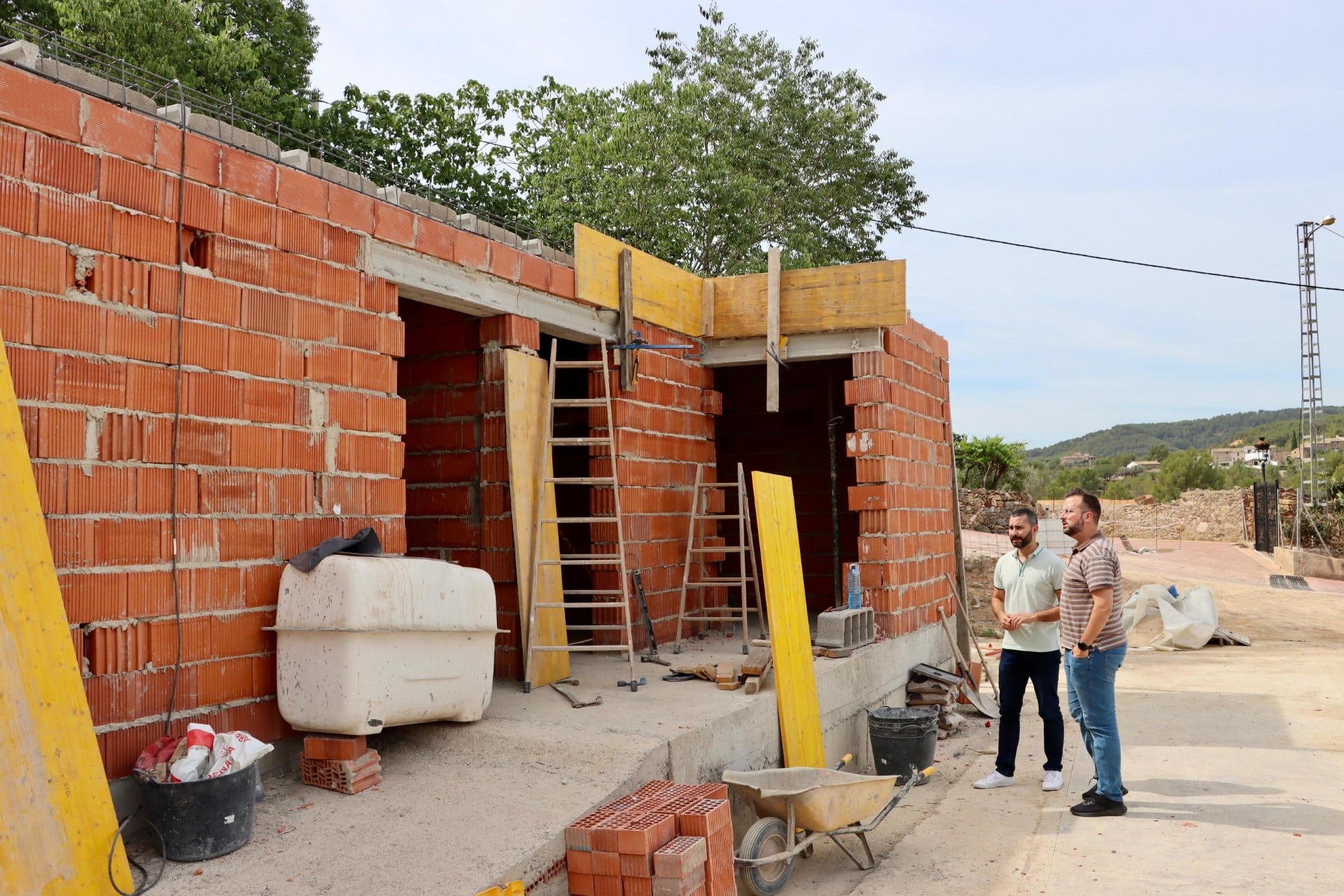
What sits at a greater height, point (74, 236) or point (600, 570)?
point (74, 236)

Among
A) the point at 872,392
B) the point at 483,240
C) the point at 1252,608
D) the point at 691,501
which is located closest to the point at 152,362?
the point at 483,240

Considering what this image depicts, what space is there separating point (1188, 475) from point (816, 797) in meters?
56.8

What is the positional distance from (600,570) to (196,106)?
441cm

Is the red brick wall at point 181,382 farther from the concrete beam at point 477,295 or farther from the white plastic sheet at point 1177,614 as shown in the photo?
the white plastic sheet at point 1177,614

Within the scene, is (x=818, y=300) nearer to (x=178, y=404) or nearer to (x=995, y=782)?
(x=995, y=782)

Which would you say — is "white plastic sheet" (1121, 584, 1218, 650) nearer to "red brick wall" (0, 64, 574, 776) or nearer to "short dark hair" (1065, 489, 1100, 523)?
"short dark hair" (1065, 489, 1100, 523)

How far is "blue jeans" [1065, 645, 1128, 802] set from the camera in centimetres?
598

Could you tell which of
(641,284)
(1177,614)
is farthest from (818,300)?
(1177,614)

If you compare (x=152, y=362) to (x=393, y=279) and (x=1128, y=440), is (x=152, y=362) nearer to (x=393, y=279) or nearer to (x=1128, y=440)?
(x=393, y=279)

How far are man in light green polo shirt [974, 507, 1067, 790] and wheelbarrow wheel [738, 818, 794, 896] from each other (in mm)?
2077

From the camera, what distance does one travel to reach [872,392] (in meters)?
9.00

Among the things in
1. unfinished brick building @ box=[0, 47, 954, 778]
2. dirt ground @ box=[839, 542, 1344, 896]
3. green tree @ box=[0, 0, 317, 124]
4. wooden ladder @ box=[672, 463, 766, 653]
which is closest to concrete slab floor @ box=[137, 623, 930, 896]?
unfinished brick building @ box=[0, 47, 954, 778]

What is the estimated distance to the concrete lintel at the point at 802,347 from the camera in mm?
9125

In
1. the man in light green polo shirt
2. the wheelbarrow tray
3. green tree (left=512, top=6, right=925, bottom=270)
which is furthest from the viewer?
green tree (left=512, top=6, right=925, bottom=270)
